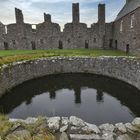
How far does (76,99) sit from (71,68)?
5761 mm

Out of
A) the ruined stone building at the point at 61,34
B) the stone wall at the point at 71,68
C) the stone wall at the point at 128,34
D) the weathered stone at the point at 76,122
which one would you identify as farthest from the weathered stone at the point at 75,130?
the ruined stone building at the point at 61,34

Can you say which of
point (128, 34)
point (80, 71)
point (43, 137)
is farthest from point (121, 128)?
point (128, 34)

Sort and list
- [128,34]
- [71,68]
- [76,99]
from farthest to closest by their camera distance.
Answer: [128,34]
[71,68]
[76,99]

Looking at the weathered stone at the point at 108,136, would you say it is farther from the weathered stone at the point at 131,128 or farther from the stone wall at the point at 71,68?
the stone wall at the point at 71,68

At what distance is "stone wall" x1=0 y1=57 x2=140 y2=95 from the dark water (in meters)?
0.60

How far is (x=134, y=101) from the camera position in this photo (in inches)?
379

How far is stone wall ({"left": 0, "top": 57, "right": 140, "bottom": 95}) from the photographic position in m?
11.3

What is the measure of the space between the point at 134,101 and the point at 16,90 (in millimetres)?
7749

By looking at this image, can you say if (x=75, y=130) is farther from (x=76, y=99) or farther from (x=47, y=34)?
(x=47, y=34)

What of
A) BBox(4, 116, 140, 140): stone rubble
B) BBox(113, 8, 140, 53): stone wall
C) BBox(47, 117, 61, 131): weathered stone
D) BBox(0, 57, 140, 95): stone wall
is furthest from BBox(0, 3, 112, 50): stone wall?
BBox(4, 116, 140, 140): stone rubble

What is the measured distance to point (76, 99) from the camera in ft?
33.4

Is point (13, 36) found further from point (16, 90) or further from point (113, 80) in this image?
point (113, 80)

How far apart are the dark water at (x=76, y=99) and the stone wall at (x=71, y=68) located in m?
0.60

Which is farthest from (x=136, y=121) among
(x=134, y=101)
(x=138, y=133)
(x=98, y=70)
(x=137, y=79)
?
(x=98, y=70)
